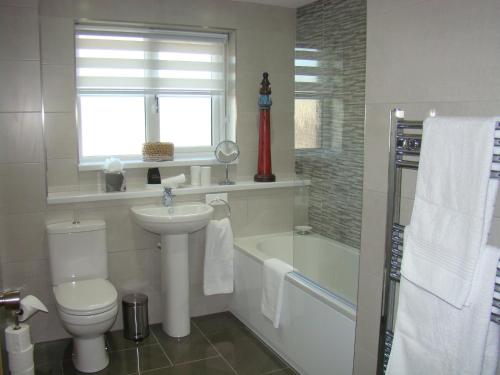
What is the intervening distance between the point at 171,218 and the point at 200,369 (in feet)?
3.03

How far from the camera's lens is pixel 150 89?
3572 mm

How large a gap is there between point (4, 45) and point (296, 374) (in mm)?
2611

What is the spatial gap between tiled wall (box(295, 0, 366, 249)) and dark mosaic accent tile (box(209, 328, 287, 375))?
0.85 meters

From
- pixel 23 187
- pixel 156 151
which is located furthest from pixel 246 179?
pixel 23 187

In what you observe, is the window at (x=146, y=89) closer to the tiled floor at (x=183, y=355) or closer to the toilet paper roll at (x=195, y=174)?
the toilet paper roll at (x=195, y=174)

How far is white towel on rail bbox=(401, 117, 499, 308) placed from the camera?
48.9 inches

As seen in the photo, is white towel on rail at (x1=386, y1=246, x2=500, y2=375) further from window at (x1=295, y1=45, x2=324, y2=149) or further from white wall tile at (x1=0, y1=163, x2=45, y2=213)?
white wall tile at (x1=0, y1=163, x2=45, y2=213)

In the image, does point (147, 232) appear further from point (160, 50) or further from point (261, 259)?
point (160, 50)

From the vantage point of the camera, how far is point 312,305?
2.62 m

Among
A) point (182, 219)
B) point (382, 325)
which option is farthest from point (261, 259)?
point (382, 325)

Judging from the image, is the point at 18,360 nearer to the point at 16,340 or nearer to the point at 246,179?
the point at 16,340

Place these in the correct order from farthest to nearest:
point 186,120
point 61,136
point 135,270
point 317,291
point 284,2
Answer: point 186,120 → point 284,2 → point 135,270 → point 61,136 → point 317,291

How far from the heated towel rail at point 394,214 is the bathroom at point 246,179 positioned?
0.09m

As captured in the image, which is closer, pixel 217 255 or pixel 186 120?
pixel 217 255
